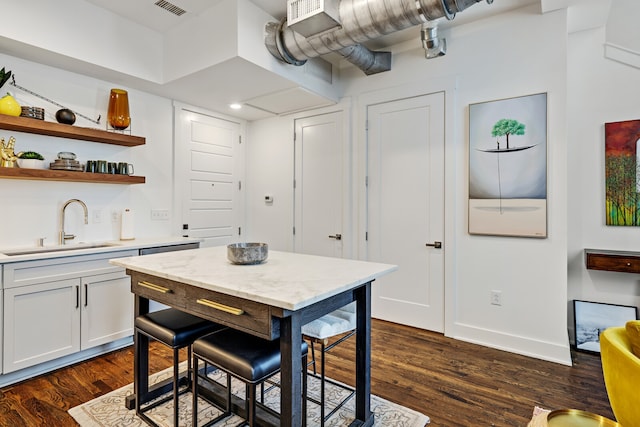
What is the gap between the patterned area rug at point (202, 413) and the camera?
6.49 ft

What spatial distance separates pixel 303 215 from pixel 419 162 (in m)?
1.58

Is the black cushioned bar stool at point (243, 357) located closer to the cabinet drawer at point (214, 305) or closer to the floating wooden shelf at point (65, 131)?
the cabinet drawer at point (214, 305)

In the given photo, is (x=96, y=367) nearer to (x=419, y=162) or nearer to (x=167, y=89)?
(x=167, y=89)

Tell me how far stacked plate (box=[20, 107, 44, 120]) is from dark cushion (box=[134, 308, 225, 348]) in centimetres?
190

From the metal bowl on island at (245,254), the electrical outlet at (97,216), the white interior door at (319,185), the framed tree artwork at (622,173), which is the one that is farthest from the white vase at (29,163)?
the framed tree artwork at (622,173)

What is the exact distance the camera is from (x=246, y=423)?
1.97m

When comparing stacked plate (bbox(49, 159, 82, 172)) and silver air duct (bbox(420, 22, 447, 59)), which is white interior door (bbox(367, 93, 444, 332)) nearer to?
silver air duct (bbox(420, 22, 447, 59))

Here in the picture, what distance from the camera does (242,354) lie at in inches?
58.9

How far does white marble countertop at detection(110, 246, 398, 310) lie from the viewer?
54.0 inches

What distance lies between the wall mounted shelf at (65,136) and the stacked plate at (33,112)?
6 cm

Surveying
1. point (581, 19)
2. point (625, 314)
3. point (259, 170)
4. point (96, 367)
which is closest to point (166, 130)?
point (259, 170)

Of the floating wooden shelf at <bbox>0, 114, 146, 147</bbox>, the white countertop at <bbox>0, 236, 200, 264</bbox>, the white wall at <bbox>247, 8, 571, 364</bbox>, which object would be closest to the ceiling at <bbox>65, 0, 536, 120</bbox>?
the white wall at <bbox>247, 8, 571, 364</bbox>

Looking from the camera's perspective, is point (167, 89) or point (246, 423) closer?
point (246, 423)

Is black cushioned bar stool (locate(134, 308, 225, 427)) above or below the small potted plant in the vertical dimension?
below
